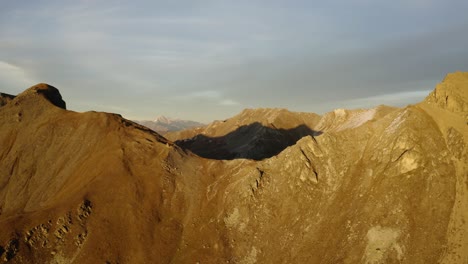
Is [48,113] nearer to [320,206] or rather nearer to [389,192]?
[320,206]

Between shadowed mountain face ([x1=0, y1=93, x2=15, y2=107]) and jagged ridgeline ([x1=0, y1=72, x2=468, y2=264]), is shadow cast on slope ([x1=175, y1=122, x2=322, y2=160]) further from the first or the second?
shadowed mountain face ([x1=0, y1=93, x2=15, y2=107])

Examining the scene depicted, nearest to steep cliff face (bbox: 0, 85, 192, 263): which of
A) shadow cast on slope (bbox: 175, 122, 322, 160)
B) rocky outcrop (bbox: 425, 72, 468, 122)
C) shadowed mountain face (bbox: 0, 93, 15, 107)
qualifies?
shadowed mountain face (bbox: 0, 93, 15, 107)

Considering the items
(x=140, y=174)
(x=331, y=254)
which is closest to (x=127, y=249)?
(x=140, y=174)

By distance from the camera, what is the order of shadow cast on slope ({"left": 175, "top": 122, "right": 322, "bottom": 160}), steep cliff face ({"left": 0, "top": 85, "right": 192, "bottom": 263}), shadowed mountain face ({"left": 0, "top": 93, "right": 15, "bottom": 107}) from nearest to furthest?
steep cliff face ({"left": 0, "top": 85, "right": 192, "bottom": 263})
shadowed mountain face ({"left": 0, "top": 93, "right": 15, "bottom": 107})
shadow cast on slope ({"left": 175, "top": 122, "right": 322, "bottom": 160})

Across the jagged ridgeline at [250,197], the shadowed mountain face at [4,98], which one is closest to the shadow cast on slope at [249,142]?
the jagged ridgeline at [250,197]

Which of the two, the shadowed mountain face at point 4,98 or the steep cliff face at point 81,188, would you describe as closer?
the steep cliff face at point 81,188

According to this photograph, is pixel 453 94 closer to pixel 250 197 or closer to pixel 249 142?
pixel 250 197

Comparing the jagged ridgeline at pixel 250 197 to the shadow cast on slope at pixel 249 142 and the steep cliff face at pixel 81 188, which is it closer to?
the steep cliff face at pixel 81 188
